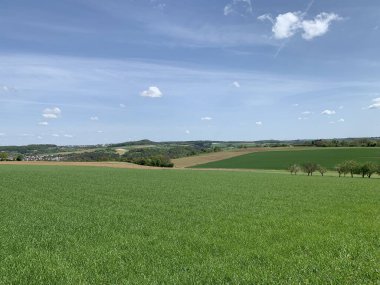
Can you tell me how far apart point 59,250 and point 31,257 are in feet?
3.74

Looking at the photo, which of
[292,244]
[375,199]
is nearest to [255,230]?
[292,244]

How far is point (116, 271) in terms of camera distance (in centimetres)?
1075

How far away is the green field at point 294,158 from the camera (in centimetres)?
10656

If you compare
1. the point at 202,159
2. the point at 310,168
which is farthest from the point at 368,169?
the point at 202,159

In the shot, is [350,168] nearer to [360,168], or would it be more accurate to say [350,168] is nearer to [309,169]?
[360,168]

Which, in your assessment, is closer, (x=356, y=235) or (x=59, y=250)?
(x=59, y=250)

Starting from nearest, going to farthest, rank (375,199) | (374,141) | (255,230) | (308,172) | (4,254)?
1. (4,254)
2. (255,230)
3. (375,199)
4. (308,172)
5. (374,141)

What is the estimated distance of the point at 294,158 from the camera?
118m

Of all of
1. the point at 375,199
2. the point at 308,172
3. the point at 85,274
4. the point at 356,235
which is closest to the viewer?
the point at 85,274

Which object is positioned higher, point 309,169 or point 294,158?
point 294,158

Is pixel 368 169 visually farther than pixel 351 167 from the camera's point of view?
No

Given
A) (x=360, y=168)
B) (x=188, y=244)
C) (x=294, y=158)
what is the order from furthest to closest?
(x=294, y=158) < (x=360, y=168) < (x=188, y=244)

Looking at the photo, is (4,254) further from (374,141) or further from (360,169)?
(374,141)

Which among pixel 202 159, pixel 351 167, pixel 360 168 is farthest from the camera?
pixel 202 159
